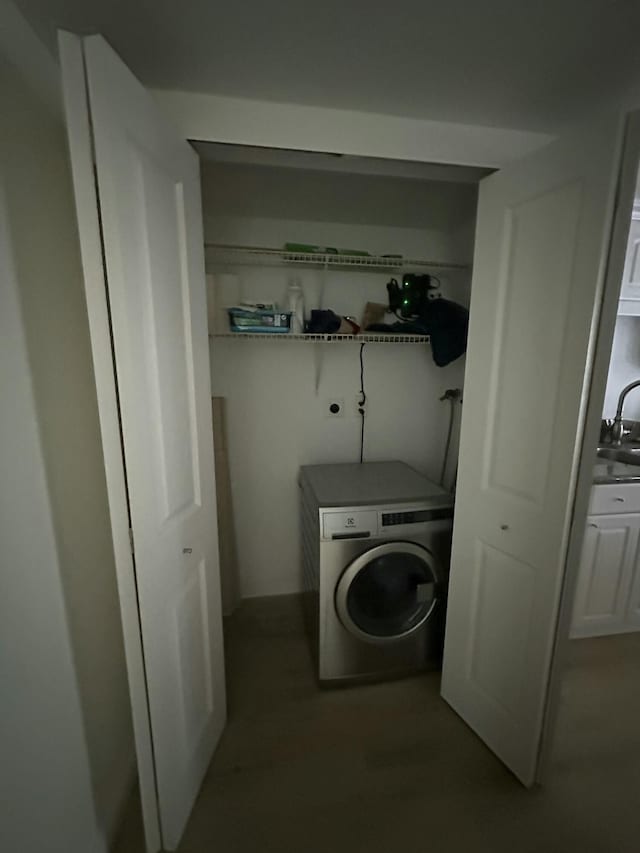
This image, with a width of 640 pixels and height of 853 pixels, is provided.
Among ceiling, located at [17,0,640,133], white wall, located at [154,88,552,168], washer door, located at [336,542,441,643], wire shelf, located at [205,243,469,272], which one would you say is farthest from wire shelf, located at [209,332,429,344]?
washer door, located at [336,542,441,643]

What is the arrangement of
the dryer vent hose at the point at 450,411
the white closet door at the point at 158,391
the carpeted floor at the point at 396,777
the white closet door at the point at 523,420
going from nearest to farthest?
the white closet door at the point at 158,391, the white closet door at the point at 523,420, the carpeted floor at the point at 396,777, the dryer vent hose at the point at 450,411

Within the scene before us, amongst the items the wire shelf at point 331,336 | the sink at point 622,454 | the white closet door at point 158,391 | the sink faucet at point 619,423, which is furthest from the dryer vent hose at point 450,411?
the white closet door at point 158,391

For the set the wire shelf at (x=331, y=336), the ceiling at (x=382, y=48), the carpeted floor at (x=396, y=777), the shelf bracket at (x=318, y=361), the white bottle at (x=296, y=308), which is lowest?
the carpeted floor at (x=396, y=777)

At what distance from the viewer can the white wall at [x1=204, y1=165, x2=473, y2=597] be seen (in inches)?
81.1

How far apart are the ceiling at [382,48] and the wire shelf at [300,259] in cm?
61

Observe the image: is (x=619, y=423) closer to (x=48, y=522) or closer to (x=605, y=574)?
(x=605, y=574)

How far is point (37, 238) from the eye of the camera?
3.03 ft

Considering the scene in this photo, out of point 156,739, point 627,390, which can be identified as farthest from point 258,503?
point 627,390

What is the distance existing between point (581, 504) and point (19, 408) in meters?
1.58

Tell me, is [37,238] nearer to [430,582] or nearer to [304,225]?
[304,225]

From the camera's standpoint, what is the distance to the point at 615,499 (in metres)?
1.89

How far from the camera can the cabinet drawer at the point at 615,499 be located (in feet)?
6.16

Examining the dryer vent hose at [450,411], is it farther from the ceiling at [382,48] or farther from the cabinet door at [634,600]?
the ceiling at [382,48]

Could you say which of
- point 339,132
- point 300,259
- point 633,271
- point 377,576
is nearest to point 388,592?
point 377,576
